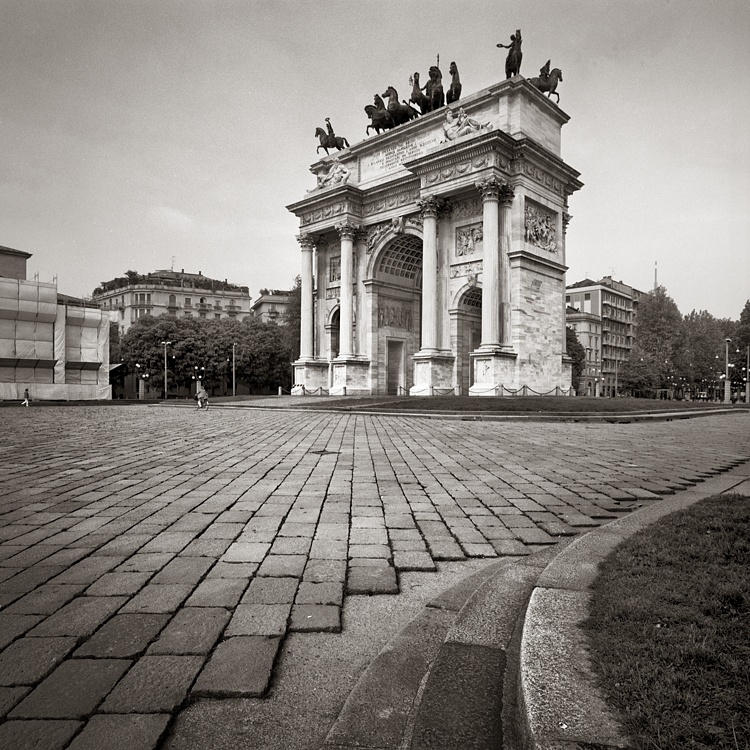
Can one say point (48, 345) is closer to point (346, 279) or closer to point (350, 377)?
point (346, 279)

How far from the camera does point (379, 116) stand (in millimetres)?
39438

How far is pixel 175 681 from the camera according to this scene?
2.12 meters

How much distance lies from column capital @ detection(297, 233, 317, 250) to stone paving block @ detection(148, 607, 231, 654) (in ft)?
133

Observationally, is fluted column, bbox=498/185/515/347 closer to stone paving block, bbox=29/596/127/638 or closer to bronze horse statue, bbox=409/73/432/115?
bronze horse statue, bbox=409/73/432/115

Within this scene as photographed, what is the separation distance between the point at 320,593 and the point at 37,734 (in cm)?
147

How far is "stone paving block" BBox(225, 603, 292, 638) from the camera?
2.54 m

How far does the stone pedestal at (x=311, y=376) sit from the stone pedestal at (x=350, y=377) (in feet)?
10.2

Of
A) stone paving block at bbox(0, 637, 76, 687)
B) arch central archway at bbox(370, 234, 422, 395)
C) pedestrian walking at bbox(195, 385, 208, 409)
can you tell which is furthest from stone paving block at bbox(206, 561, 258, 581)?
arch central archway at bbox(370, 234, 422, 395)

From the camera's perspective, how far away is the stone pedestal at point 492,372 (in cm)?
2825

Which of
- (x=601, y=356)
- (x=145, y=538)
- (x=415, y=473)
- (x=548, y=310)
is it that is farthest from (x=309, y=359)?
(x=601, y=356)

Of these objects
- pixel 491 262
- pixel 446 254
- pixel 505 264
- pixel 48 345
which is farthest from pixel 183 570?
pixel 48 345

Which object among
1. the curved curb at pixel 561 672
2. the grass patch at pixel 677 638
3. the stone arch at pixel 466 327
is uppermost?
the stone arch at pixel 466 327

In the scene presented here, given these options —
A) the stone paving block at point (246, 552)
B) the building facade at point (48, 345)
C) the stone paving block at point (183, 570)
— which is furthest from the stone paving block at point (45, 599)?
the building facade at point (48, 345)

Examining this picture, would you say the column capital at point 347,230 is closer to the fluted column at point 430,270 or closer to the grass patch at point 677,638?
the fluted column at point 430,270
